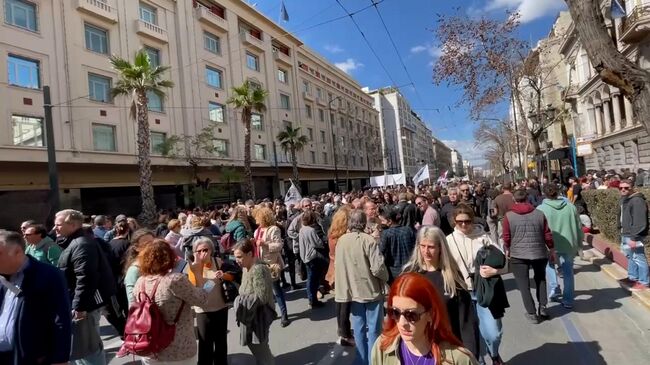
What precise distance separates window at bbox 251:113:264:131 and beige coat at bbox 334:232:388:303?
31824 millimetres

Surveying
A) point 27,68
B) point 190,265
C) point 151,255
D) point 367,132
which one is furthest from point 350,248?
point 367,132

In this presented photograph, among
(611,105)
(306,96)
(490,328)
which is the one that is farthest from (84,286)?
(306,96)

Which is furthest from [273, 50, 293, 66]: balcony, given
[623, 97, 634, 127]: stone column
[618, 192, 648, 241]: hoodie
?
[618, 192, 648, 241]: hoodie

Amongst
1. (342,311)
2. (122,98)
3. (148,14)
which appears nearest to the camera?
(342,311)

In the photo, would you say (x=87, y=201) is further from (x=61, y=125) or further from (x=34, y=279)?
(x=34, y=279)

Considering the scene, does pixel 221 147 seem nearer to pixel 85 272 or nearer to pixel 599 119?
pixel 85 272

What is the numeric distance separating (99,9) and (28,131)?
25.8 feet

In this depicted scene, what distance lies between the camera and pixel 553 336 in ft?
16.1

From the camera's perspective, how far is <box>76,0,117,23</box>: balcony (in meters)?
21.1

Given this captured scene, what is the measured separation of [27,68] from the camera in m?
A: 19.0

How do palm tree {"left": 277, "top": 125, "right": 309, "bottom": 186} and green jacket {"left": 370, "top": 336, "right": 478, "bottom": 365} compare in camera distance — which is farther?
palm tree {"left": 277, "top": 125, "right": 309, "bottom": 186}

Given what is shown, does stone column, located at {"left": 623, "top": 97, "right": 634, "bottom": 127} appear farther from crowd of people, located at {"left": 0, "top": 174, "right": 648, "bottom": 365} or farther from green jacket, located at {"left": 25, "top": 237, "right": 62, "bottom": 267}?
green jacket, located at {"left": 25, "top": 237, "right": 62, "bottom": 267}

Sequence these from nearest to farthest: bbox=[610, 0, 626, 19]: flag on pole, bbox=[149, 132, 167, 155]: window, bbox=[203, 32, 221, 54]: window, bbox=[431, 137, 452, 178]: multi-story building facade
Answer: bbox=[610, 0, 626, 19]: flag on pole
bbox=[149, 132, 167, 155]: window
bbox=[203, 32, 221, 54]: window
bbox=[431, 137, 452, 178]: multi-story building facade

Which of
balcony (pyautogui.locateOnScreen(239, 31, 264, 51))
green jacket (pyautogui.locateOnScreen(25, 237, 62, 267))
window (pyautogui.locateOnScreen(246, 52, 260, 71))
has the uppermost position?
balcony (pyautogui.locateOnScreen(239, 31, 264, 51))
